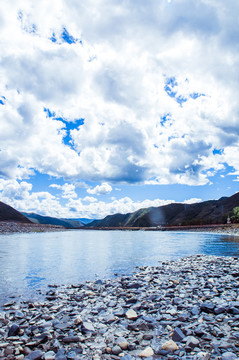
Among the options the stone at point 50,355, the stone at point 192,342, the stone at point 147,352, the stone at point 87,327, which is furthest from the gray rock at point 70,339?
the stone at point 192,342

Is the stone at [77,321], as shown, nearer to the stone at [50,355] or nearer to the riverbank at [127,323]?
the riverbank at [127,323]

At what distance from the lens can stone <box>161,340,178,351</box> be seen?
4926 mm

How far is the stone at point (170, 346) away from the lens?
16.2ft

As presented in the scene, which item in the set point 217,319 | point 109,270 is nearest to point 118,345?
point 217,319

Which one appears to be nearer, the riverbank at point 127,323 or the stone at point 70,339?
the riverbank at point 127,323

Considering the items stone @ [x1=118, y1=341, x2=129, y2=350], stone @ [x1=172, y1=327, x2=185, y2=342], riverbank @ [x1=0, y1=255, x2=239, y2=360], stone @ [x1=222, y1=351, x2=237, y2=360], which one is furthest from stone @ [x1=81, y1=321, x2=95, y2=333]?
stone @ [x1=222, y1=351, x2=237, y2=360]

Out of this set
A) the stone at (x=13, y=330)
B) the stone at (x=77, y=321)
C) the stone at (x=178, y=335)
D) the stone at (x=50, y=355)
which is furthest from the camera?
the stone at (x=77, y=321)

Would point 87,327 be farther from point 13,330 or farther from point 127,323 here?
point 13,330

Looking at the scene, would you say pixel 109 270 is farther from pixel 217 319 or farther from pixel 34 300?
pixel 217 319

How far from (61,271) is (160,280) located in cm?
675

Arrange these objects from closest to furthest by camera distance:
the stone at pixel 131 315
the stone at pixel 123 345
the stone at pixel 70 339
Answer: the stone at pixel 123 345 → the stone at pixel 70 339 → the stone at pixel 131 315

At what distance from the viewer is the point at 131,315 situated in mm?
6844

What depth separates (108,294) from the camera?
940 cm

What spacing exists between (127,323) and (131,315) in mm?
460
